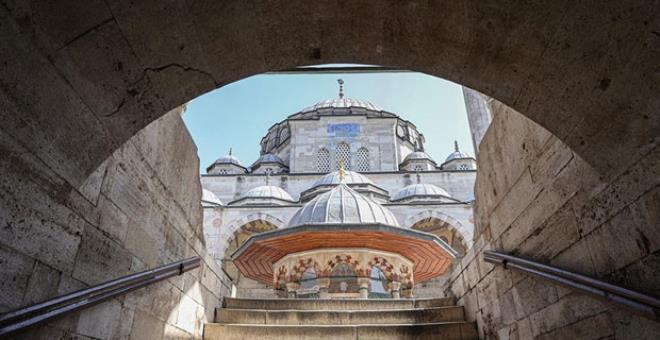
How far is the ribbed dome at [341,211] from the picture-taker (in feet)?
30.1

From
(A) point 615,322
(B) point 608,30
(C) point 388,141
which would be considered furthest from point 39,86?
(C) point 388,141

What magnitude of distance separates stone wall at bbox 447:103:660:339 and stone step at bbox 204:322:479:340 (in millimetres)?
269

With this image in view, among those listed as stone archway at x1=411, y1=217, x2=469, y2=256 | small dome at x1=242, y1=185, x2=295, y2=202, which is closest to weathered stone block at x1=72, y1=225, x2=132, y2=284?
stone archway at x1=411, y1=217, x2=469, y2=256

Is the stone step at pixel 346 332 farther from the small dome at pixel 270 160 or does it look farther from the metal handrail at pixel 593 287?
the small dome at pixel 270 160

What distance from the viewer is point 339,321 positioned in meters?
4.75

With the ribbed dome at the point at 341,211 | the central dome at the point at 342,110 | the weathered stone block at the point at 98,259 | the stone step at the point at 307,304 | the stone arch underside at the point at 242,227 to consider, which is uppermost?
the central dome at the point at 342,110

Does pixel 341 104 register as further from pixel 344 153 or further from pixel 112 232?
pixel 112 232

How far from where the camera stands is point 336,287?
1480 cm

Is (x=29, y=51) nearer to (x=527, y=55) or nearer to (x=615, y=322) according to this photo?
(x=527, y=55)

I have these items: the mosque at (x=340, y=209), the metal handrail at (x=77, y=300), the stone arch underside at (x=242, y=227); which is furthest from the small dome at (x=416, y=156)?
the metal handrail at (x=77, y=300)

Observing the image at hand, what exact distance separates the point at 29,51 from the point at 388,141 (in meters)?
25.1

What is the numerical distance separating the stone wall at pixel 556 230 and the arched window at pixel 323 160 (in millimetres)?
21327

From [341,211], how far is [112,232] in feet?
22.9

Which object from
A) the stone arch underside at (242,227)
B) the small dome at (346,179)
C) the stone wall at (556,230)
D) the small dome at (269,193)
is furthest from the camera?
the small dome at (269,193)
